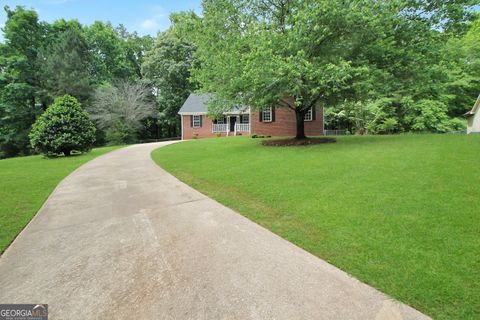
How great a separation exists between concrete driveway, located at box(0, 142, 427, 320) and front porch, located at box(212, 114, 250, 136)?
63.6ft

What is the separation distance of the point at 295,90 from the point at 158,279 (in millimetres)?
9558

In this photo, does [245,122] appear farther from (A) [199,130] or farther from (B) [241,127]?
(A) [199,130]

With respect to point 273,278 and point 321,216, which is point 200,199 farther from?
point 273,278

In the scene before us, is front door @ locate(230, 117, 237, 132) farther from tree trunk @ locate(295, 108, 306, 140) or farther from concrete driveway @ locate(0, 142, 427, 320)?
concrete driveway @ locate(0, 142, 427, 320)

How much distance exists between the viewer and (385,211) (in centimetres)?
431

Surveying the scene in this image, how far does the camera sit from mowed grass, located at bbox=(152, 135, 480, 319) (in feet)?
8.46

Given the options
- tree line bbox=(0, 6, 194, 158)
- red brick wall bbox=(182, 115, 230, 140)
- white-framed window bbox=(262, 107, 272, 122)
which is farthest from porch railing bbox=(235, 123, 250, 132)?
tree line bbox=(0, 6, 194, 158)

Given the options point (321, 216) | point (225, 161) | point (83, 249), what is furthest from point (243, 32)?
point (83, 249)

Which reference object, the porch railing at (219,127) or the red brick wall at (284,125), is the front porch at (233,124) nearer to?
the porch railing at (219,127)

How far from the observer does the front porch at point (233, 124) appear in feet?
78.7

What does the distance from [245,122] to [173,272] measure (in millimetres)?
22655

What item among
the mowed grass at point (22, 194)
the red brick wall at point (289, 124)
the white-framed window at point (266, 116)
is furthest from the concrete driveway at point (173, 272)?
the white-framed window at point (266, 116)

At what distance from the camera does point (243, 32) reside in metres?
12.6

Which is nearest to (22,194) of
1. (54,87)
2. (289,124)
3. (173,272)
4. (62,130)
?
(173,272)
